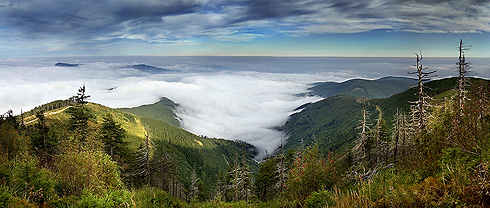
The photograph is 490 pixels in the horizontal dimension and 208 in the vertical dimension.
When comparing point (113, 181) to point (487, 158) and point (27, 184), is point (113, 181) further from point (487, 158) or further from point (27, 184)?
point (487, 158)

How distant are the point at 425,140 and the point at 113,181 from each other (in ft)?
47.5

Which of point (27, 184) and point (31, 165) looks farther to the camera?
point (31, 165)

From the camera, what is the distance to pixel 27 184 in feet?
28.8

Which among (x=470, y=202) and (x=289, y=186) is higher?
(x=470, y=202)

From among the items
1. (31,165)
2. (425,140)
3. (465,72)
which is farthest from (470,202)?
(465,72)

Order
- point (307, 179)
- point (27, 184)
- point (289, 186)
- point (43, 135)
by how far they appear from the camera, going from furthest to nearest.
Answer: point (43, 135) → point (289, 186) → point (307, 179) → point (27, 184)

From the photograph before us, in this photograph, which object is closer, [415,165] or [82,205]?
[82,205]

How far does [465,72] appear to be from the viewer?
22.7 m

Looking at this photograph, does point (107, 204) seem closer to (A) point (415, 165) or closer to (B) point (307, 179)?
(A) point (415, 165)

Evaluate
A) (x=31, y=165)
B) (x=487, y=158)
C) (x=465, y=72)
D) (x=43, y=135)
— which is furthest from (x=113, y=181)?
(x=465, y=72)

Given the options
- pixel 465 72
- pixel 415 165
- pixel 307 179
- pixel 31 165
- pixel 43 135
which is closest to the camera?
pixel 415 165

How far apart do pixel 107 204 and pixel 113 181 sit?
285 inches

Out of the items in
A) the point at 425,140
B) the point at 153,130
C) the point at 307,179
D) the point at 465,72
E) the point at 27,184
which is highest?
the point at 465,72

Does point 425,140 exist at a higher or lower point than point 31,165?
higher
